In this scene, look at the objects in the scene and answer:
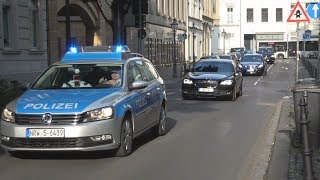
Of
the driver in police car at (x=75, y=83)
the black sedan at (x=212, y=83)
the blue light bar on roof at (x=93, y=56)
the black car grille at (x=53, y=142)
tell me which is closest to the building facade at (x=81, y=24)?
the black sedan at (x=212, y=83)

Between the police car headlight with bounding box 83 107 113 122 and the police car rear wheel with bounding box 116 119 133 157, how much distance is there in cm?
46

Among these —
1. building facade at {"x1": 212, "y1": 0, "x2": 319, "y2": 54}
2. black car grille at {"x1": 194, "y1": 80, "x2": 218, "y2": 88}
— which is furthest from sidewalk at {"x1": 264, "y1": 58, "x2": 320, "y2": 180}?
building facade at {"x1": 212, "y1": 0, "x2": 319, "y2": 54}

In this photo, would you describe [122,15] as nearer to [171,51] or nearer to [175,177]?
[175,177]

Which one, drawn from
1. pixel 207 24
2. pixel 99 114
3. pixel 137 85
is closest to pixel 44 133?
pixel 99 114

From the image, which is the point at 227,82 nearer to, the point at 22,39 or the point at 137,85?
the point at 22,39

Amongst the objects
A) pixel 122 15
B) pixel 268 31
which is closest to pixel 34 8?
pixel 122 15

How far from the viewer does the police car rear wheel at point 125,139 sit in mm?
9203

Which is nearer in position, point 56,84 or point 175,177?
point 175,177

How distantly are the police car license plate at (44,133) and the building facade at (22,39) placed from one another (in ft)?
47.1

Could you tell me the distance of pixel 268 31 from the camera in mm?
96750

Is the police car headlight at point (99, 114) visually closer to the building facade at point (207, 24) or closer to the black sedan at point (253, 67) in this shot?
the black sedan at point (253, 67)

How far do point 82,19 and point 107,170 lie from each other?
27521mm

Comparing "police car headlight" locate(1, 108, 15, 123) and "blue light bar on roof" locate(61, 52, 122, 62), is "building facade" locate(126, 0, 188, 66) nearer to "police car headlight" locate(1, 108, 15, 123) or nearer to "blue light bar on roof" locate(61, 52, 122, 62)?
"blue light bar on roof" locate(61, 52, 122, 62)

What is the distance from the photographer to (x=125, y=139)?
30.6 feet
